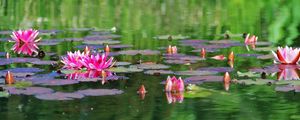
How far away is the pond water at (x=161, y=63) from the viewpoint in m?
4.30

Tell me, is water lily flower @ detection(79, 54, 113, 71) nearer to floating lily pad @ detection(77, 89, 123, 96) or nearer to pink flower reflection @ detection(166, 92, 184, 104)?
floating lily pad @ detection(77, 89, 123, 96)

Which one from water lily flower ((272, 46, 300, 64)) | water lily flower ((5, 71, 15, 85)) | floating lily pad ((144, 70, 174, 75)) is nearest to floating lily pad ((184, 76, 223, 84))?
floating lily pad ((144, 70, 174, 75))

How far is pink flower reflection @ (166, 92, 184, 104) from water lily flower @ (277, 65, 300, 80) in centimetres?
93

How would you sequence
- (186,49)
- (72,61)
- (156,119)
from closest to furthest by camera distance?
1. (156,119)
2. (72,61)
3. (186,49)

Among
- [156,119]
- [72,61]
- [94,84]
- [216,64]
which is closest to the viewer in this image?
[156,119]

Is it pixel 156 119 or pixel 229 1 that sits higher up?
pixel 229 1

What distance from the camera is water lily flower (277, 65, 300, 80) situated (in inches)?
209

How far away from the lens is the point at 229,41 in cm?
747

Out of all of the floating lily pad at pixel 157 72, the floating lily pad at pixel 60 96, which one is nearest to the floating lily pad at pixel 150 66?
the floating lily pad at pixel 157 72

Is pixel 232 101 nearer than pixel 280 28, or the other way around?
pixel 232 101

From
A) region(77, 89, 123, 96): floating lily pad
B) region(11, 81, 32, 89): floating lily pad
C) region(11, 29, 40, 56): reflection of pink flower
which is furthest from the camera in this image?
region(11, 29, 40, 56): reflection of pink flower

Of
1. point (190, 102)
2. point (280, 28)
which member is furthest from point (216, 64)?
point (280, 28)

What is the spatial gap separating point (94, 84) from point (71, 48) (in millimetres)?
2003

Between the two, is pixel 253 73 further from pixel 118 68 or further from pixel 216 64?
pixel 118 68
